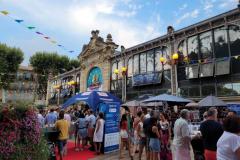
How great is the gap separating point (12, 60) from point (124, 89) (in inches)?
817

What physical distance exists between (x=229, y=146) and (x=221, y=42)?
525 inches

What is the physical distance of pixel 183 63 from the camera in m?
17.0

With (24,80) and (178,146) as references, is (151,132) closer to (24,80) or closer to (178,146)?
(178,146)

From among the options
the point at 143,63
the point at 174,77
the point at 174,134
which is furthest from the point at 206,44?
the point at 174,134

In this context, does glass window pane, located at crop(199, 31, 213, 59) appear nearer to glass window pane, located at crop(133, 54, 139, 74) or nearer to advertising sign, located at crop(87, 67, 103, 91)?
glass window pane, located at crop(133, 54, 139, 74)

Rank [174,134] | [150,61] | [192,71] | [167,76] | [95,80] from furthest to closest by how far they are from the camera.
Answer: [95,80]
[150,61]
[167,76]
[192,71]
[174,134]

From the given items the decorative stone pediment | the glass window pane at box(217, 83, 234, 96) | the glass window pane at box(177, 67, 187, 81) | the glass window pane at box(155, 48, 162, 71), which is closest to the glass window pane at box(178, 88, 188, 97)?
the glass window pane at box(177, 67, 187, 81)

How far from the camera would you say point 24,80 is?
51.9 meters

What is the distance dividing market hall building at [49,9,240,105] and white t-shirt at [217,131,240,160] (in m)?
11.8

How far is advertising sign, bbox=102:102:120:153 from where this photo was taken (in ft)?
32.1

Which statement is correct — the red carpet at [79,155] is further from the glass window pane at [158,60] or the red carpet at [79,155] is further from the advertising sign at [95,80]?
the advertising sign at [95,80]

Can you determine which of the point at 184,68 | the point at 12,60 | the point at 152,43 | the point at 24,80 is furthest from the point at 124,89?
the point at 24,80

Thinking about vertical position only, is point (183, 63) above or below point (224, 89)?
above

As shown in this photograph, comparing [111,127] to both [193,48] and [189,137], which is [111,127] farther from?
[193,48]
